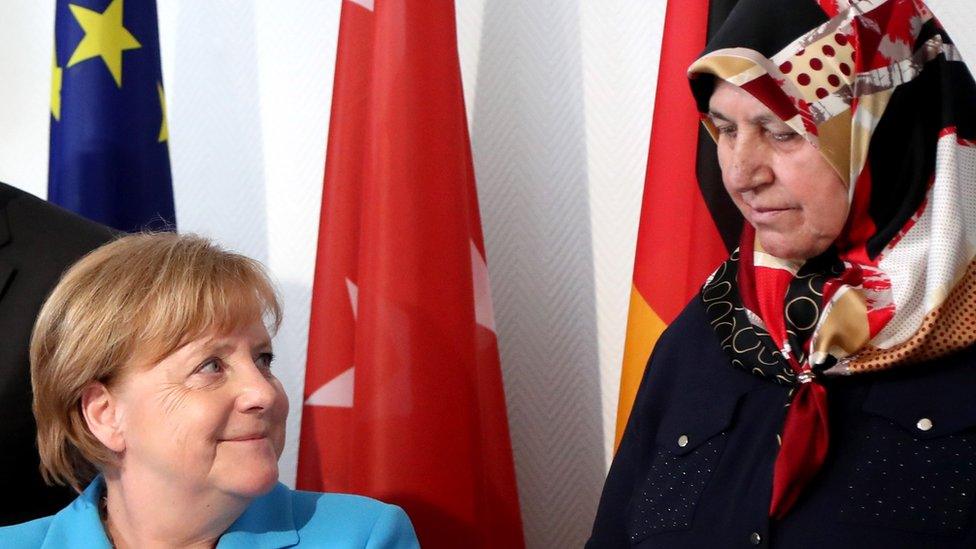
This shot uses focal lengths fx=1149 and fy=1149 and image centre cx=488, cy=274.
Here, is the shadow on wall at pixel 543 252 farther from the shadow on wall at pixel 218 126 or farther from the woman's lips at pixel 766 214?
the woman's lips at pixel 766 214

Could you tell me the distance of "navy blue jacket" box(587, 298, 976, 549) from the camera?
143cm

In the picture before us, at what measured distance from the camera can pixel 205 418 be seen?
5.03 ft

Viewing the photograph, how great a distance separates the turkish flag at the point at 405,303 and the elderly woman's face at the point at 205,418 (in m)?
0.51

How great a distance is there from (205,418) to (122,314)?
7.6 inches

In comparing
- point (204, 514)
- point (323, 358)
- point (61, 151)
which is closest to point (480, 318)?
point (323, 358)

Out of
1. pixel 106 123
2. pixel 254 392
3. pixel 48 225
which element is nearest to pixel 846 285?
pixel 254 392

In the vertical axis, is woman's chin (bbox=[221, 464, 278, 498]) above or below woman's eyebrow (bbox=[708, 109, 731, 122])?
below

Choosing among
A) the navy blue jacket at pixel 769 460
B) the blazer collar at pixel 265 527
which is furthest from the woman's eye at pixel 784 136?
the blazer collar at pixel 265 527

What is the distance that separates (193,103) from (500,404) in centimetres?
113

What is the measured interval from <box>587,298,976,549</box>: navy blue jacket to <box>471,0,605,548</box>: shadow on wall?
2.23ft

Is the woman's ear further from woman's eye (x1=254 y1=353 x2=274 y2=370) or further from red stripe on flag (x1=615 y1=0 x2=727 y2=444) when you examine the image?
red stripe on flag (x1=615 y1=0 x2=727 y2=444)

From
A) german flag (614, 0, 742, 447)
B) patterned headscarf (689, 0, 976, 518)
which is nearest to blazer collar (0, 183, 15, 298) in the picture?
german flag (614, 0, 742, 447)

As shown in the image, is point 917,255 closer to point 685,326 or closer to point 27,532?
point 685,326

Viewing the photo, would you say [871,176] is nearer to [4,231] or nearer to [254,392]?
[254,392]
